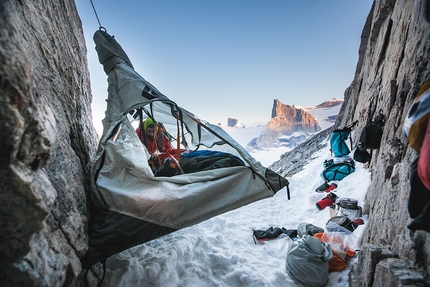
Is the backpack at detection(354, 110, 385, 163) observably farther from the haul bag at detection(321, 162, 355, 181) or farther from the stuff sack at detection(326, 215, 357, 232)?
the haul bag at detection(321, 162, 355, 181)

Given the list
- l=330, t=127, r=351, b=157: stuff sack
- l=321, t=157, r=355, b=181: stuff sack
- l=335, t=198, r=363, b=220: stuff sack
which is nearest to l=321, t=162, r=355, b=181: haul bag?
l=321, t=157, r=355, b=181: stuff sack

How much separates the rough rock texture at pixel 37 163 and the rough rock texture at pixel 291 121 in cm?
7555

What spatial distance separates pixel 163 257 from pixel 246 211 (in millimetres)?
3317

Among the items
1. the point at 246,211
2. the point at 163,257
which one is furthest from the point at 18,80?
the point at 246,211

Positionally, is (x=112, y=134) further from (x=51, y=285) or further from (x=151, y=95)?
(x=51, y=285)

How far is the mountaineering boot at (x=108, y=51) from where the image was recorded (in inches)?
140

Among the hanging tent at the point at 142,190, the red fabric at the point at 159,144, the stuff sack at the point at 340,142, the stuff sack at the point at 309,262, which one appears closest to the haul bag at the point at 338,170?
the stuff sack at the point at 340,142

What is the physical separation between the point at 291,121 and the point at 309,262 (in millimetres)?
78664

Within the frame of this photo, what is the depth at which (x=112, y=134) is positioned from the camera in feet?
8.74

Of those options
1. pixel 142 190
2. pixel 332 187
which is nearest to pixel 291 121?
pixel 332 187

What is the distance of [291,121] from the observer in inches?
2975

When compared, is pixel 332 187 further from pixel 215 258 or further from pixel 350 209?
pixel 215 258

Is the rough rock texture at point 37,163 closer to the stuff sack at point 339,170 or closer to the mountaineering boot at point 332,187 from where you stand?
the stuff sack at point 339,170

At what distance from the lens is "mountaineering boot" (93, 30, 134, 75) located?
356 centimetres
